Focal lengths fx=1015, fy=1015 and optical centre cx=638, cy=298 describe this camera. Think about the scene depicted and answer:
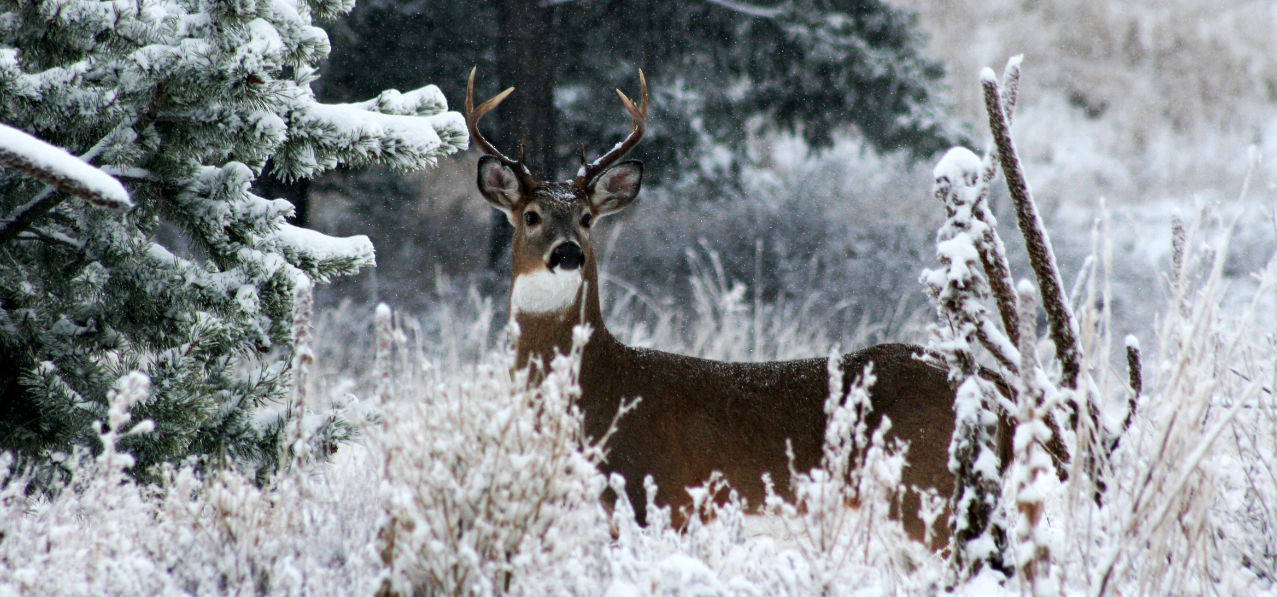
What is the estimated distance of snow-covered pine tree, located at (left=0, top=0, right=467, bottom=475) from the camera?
9.59 feet

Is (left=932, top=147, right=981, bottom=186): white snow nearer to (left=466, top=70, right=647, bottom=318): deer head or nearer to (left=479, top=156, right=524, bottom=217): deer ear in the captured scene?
(left=466, top=70, right=647, bottom=318): deer head

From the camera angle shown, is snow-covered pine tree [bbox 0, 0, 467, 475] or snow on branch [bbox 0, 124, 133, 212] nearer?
snow on branch [bbox 0, 124, 133, 212]

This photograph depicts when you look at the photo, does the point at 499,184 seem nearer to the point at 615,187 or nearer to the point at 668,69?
the point at 615,187

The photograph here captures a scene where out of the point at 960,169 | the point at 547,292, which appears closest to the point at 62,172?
the point at 960,169

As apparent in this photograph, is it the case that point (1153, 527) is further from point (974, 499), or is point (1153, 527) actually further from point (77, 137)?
point (77, 137)

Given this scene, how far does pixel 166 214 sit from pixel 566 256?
134cm

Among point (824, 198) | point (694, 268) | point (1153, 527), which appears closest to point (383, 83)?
point (694, 268)

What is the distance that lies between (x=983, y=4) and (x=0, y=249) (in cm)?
2181

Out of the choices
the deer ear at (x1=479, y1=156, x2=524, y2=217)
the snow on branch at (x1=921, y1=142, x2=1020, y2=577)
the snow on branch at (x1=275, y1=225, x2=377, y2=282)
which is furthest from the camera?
the deer ear at (x1=479, y1=156, x2=524, y2=217)

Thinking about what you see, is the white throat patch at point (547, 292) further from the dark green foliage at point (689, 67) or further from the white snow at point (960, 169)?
the dark green foliage at point (689, 67)

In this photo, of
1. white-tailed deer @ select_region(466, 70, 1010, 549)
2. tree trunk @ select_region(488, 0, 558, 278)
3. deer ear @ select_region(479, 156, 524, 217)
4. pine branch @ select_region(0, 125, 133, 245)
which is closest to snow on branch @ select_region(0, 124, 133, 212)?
pine branch @ select_region(0, 125, 133, 245)

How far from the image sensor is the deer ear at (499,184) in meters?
4.09

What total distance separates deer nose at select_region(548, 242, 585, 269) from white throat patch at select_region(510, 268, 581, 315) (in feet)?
0.09

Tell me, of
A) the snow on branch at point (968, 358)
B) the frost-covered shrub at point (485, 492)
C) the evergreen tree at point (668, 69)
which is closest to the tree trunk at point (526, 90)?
the evergreen tree at point (668, 69)
